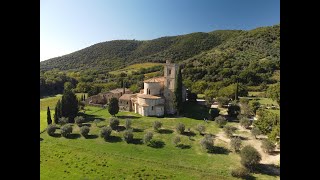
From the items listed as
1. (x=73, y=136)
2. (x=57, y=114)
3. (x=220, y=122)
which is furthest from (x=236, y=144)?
(x=57, y=114)

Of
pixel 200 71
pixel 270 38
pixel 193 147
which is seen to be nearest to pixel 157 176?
pixel 193 147

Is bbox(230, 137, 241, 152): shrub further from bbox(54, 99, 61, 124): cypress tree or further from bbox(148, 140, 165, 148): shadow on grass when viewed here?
bbox(54, 99, 61, 124): cypress tree

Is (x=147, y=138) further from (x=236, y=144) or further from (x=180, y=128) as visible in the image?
(x=236, y=144)

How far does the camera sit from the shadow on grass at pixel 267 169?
58.8ft

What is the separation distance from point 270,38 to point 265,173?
5520cm

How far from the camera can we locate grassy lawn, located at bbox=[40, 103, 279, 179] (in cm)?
1848

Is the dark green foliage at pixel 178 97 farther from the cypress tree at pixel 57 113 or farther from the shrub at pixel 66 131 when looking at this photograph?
the cypress tree at pixel 57 113

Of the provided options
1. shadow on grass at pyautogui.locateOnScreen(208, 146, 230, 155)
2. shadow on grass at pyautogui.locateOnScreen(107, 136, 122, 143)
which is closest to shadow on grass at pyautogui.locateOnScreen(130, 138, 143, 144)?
shadow on grass at pyautogui.locateOnScreen(107, 136, 122, 143)

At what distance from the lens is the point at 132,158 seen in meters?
21.0

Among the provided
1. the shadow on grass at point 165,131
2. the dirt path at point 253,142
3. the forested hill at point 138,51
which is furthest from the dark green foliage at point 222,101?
the forested hill at point 138,51

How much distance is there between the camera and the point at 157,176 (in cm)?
1814
